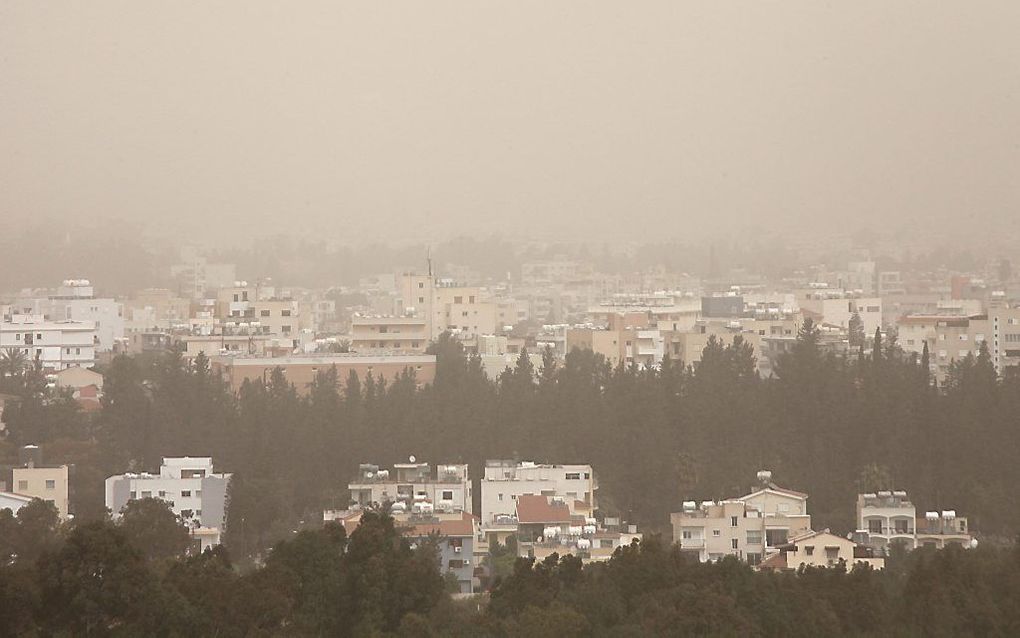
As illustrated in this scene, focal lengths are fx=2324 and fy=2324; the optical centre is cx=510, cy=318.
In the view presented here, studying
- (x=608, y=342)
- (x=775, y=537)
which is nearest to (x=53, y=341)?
(x=608, y=342)

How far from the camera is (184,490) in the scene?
1936 cm

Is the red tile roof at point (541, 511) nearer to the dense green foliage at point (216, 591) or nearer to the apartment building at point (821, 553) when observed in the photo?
the apartment building at point (821, 553)

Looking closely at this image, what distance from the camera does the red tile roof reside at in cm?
1781

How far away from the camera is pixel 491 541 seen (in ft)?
56.6

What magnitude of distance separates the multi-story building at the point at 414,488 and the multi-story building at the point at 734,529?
70.8 inches

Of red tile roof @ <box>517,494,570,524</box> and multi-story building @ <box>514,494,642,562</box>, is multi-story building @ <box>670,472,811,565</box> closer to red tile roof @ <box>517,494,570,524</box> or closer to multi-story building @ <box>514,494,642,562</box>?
multi-story building @ <box>514,494,642,562</box>

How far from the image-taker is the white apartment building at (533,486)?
18.9m

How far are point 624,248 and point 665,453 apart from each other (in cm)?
4030

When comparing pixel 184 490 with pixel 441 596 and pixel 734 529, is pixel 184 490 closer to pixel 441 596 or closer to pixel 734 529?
pixel 734 529

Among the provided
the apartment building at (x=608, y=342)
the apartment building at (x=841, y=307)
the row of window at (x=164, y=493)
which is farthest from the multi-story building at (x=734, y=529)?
the apartment building at (x=841, y=307)

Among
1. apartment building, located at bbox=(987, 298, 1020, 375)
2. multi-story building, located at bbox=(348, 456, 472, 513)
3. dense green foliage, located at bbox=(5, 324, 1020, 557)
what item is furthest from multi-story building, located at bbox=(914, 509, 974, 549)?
apartment building, located at bbox=(987, 298, 1020, 375)

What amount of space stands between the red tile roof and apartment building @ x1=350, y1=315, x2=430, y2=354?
31.9 ft

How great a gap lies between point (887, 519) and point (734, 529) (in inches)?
51.5

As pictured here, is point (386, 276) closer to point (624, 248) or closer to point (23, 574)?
point (624, 248)
